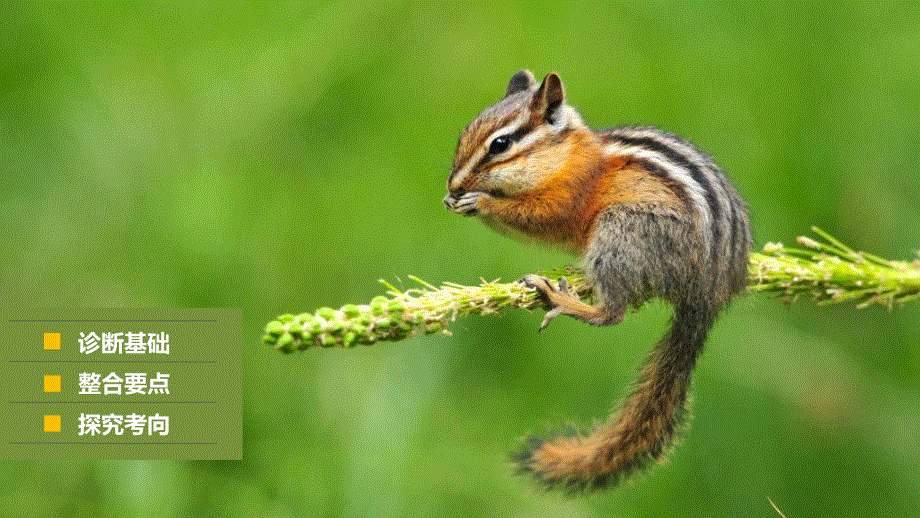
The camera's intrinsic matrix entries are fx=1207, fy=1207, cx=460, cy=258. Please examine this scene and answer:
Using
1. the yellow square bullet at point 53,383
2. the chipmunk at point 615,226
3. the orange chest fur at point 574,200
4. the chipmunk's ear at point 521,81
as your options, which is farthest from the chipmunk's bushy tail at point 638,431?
the yellow square bullet at point 53,383

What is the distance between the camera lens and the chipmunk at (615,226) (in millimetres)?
3910

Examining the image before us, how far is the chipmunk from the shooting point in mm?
3910

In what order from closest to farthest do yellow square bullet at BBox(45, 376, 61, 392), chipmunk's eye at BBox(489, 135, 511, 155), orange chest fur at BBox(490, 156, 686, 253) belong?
orange chest fur at BBox(490, 156, 686, 253)
chipmunk's eye at BBox(489, 135, 511, 155)
yellow square bullet at BBox(45, 376, 61, 392)

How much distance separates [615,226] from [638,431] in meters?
0.71

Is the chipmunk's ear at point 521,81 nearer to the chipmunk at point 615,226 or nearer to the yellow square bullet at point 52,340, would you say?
the chipmunk at point 615,226

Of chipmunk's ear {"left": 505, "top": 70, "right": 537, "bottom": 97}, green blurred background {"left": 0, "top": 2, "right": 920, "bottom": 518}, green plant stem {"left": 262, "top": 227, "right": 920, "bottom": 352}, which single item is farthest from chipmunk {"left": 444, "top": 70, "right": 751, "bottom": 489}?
green blurred background {"left": 0, "top": 2, "right": 920, "bottom": 518}

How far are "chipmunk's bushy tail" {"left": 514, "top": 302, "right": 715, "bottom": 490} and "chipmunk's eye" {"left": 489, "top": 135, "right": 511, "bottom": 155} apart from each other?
0.95 meters

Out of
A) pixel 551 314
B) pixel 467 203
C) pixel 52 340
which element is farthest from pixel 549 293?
pixel 52 340

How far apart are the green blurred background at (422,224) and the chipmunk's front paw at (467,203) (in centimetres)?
108

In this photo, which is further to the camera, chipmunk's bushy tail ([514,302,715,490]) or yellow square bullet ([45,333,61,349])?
yellow square bullet ([45,333,61,349])

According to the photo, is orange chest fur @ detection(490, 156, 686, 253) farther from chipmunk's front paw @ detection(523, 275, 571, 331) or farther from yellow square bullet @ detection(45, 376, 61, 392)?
yellow square bullet @ detection(45, 376, 61, 392)

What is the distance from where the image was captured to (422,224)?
19.3ft

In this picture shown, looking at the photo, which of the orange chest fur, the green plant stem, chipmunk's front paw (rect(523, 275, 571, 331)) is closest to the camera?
the green plant stem

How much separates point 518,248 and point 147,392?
1913mm
